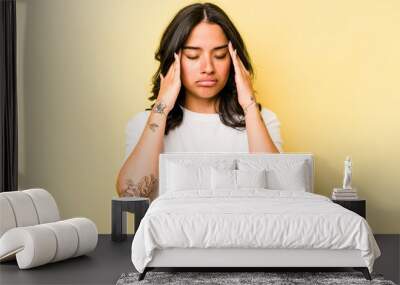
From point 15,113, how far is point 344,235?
3717mm

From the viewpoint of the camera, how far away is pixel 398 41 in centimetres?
736

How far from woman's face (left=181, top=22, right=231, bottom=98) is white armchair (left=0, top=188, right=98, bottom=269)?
193 centimetres

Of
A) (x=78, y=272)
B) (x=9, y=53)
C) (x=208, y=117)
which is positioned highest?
(x=9, y=53)

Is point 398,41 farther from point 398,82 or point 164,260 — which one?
point 164,260

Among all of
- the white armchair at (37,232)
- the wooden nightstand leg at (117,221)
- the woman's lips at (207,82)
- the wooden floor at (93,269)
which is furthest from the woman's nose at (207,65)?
the white armchair at (37,232)

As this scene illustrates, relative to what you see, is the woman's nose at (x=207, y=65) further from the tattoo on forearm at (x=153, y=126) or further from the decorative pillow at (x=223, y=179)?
the decorative pillow at (x=223, y=179)

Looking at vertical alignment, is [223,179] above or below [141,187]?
above

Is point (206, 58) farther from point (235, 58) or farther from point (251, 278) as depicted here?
point (251, 278)

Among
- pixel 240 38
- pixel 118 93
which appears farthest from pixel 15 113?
pixel 240 38

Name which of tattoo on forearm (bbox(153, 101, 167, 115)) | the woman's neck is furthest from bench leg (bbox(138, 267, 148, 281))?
the woman's neck

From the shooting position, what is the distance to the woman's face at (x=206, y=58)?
7195 millimetres

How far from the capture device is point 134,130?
24.3 feet

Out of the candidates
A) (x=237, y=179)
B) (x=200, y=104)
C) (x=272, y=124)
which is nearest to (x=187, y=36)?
(x=200, y=104)

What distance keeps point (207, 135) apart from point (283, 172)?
0.97 metres
